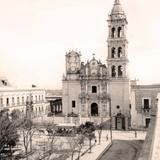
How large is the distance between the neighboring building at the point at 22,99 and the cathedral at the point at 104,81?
7216mm

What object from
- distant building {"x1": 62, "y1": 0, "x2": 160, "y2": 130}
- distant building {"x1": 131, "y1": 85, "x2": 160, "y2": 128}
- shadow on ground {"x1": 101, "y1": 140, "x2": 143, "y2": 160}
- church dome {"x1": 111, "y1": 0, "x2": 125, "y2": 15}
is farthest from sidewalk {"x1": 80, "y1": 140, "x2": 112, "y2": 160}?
church dome {"x1": 111, "y1": 0, "x2": 125, "y2": 15}

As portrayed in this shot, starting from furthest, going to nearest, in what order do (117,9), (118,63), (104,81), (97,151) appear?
1. (104,81)
2. (117,9)
3. (118,63)
4. (97,151)

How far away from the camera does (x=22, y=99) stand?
53188 millimetres

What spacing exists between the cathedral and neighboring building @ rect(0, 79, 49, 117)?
7216 mm

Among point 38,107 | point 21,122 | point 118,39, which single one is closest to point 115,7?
point 118,39

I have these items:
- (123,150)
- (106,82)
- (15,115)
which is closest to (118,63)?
(106,82)

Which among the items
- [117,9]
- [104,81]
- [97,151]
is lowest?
[97,151]

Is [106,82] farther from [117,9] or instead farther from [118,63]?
[117,9]

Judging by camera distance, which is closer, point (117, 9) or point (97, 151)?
point (97, 151)

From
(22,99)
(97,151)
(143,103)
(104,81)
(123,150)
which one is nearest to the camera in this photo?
(97,151)

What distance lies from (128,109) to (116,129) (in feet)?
15.0

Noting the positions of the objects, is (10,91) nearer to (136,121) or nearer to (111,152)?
(136,121)

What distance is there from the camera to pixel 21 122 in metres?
30.7

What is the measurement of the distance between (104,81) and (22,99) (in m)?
13.5
